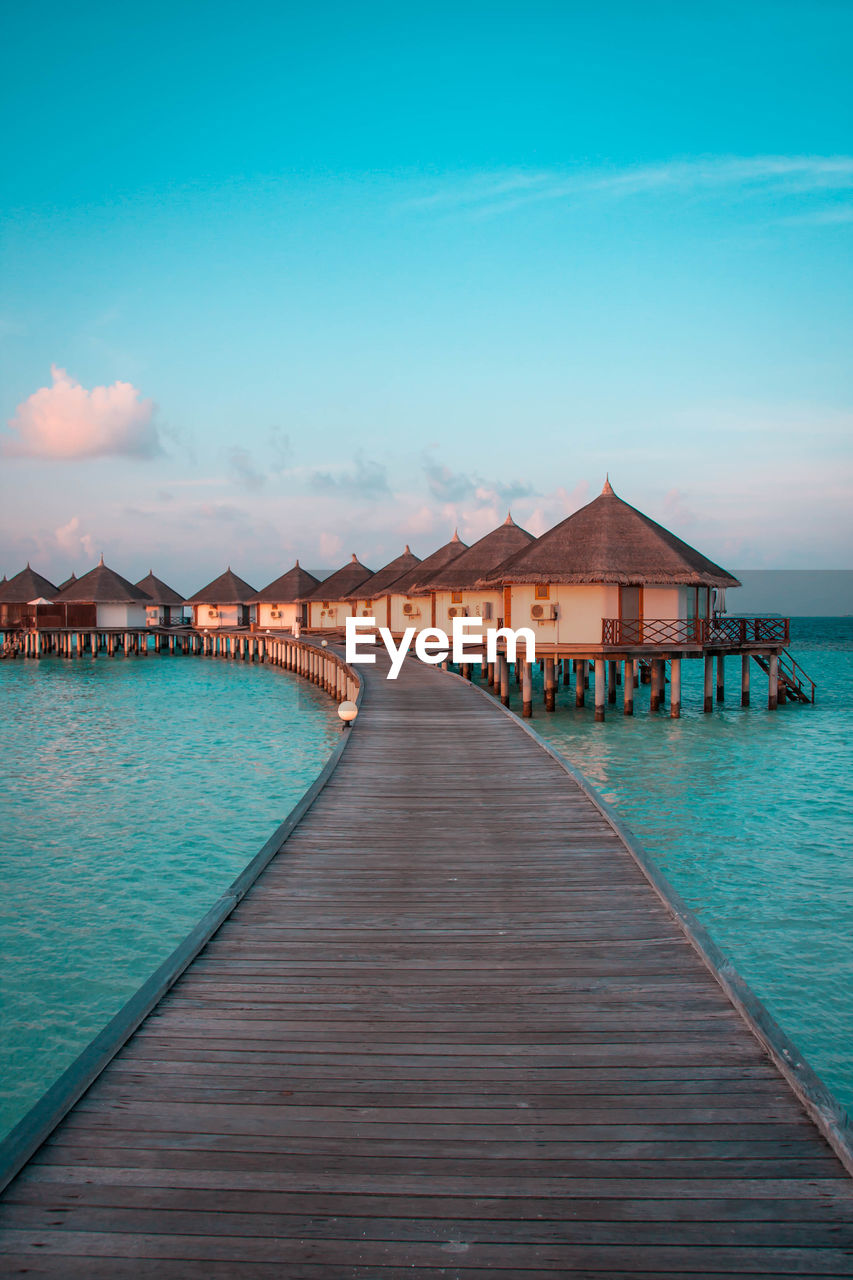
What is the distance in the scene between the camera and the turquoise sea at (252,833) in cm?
754

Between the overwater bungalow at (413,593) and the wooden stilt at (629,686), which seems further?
the overwater bungalow at (413,593)

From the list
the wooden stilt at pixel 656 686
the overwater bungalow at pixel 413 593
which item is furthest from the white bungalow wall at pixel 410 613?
the wooden stilt at pixel 656 686

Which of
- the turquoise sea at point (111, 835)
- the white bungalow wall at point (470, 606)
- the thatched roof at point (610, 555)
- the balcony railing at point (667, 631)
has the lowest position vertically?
the turquoise sea at point (111, 835)

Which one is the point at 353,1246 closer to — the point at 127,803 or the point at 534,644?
the point at 127,803

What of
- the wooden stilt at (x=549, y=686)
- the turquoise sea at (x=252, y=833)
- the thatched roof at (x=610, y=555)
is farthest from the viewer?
the wooden stilt at (x=549, y=686)

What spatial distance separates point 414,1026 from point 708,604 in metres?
22.2

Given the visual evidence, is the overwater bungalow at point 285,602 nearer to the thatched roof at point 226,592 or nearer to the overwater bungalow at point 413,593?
the thatched roof at point 226,592

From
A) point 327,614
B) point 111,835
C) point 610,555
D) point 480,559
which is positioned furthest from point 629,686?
point 327,614

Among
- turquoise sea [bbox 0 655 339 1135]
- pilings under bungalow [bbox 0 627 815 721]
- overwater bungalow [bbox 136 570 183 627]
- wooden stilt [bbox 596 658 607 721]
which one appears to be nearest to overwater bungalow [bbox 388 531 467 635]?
pilings under bungalow [bbox 0 627 815 721]

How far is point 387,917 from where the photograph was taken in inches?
231

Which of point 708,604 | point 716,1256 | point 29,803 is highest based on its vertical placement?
point 708,604

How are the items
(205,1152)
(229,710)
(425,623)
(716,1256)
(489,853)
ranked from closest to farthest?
1. (716,1256)
2. (205,1152)
3. (489,853)
4. (229,710)
5. (425,623)

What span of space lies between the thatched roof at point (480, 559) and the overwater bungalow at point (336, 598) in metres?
15.9

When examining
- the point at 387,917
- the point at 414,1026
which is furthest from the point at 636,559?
the point at 414,1026
